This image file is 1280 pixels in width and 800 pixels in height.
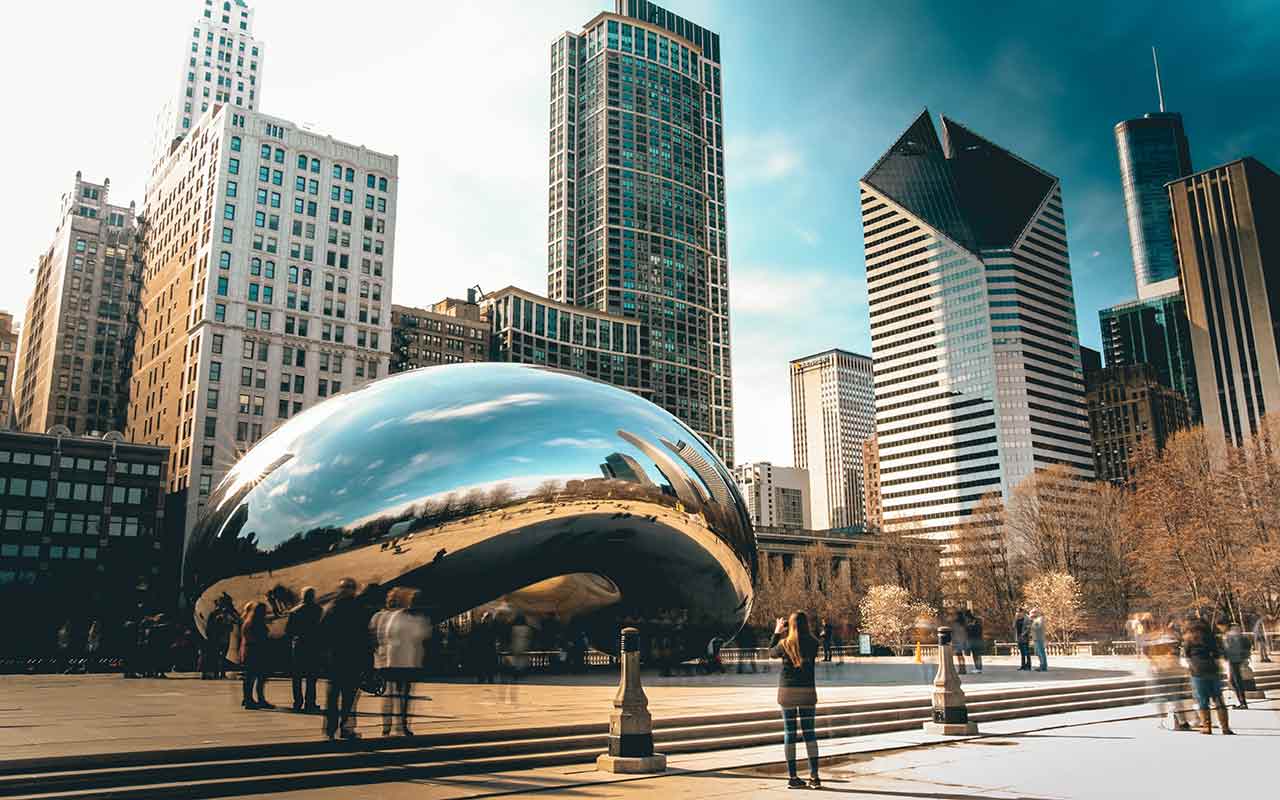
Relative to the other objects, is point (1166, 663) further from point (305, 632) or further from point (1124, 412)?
point (1124, 412)

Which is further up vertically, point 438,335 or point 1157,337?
point 1157,337

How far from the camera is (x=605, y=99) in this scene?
635 feet

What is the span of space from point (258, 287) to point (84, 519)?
2814cm

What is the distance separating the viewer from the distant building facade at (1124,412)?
516ft

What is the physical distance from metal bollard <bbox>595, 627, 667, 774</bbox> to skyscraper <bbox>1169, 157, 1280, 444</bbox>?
2077 centimetres

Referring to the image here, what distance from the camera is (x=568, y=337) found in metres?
156

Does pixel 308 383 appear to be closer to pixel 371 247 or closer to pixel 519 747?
pixel 371 247

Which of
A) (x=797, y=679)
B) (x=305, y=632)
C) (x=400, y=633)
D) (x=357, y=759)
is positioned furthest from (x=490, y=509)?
(x=797, y=679)

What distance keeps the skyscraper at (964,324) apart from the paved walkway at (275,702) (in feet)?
505

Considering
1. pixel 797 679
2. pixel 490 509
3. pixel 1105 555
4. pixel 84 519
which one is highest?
pixel 84 519

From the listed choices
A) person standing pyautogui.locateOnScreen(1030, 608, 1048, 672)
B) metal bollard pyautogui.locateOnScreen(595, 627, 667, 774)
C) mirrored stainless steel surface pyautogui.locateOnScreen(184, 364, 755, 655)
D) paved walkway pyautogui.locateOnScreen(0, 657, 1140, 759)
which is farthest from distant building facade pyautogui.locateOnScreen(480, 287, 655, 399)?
mirrored stainless steel surface pyautogui.locateOnScreen(184, 364, 755, 655)

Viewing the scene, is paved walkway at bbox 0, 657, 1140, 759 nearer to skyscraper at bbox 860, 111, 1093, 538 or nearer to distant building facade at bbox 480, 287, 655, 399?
distant building facade at bbox 480, 287, 655, 399

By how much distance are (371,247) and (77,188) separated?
60933mm

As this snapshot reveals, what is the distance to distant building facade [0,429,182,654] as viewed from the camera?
7619 cm
